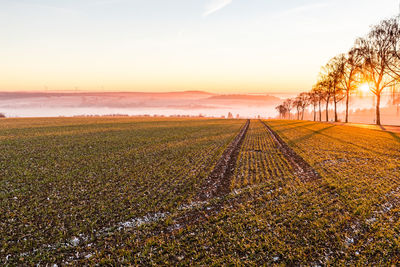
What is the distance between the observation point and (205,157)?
758 inches

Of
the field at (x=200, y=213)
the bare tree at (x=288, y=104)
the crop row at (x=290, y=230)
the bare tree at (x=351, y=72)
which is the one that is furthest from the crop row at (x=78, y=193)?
the bare tree at (x=288, y=104)

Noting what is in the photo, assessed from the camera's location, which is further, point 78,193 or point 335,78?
point 335,78

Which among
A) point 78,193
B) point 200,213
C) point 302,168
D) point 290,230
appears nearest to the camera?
point 290,230

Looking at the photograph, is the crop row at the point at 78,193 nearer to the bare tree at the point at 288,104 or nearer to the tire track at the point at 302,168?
the tire track at the point at 302,168

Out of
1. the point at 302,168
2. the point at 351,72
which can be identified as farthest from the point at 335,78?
the point at 302,168

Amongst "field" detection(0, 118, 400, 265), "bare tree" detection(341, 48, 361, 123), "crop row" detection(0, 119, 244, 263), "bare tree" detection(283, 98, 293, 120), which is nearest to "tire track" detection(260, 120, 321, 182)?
"field" detection(0, 118, 400, 265)

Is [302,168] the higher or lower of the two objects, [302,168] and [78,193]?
the higher

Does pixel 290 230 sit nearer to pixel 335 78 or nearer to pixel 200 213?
pixel 200 213

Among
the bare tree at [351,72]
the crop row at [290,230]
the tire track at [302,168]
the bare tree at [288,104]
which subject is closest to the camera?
the crop row at [290,230]

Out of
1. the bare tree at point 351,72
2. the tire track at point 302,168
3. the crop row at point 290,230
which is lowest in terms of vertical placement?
the crop row at point 290,230

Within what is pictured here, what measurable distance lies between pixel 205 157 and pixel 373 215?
13011 mm

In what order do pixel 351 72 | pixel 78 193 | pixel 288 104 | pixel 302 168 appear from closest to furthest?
pixel 78 193 → pixel 302 168 → pixel 351 72 → pixel 288 104

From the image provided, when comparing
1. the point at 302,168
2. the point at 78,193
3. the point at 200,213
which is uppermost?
the point at 302,168

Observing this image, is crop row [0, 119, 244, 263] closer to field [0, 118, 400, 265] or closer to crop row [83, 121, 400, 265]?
field [0, 118, 400, 265]
